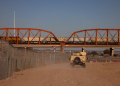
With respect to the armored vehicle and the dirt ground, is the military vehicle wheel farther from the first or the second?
the dirt ground

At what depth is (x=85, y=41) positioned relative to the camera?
81625mm

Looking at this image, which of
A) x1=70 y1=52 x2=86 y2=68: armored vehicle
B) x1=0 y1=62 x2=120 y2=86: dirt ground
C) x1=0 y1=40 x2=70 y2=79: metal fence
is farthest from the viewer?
x1=70 y1=52 x2=86 y2=68: armored vehicle

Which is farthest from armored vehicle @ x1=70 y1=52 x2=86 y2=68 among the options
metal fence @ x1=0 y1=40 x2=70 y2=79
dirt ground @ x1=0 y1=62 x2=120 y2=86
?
dirt ground @ x1=0 y1=62 x2=120 y2=86

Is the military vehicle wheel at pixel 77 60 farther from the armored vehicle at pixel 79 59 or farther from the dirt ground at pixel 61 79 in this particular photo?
the dirt ground at pixel 61 79

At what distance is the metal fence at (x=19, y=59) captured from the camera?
14.2 metres

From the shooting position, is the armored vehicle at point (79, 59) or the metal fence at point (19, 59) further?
the armored vehicle at point (79, 59)

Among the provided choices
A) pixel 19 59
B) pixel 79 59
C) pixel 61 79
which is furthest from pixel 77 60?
pixel 61 79

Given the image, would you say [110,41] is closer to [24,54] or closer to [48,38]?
[48,38]

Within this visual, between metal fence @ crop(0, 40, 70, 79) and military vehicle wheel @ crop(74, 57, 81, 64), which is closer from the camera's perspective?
metal fence @ crop(0, 40, 70, 79)

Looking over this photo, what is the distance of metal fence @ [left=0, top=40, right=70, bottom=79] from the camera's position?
14.2 m

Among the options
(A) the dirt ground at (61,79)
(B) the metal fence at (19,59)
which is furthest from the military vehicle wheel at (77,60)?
(A) the dirt ground at (61,79)

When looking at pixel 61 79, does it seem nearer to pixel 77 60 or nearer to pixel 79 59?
pixel 77 60

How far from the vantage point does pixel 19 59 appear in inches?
787

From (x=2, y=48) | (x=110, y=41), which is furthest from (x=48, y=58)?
(x=110, y=41)
